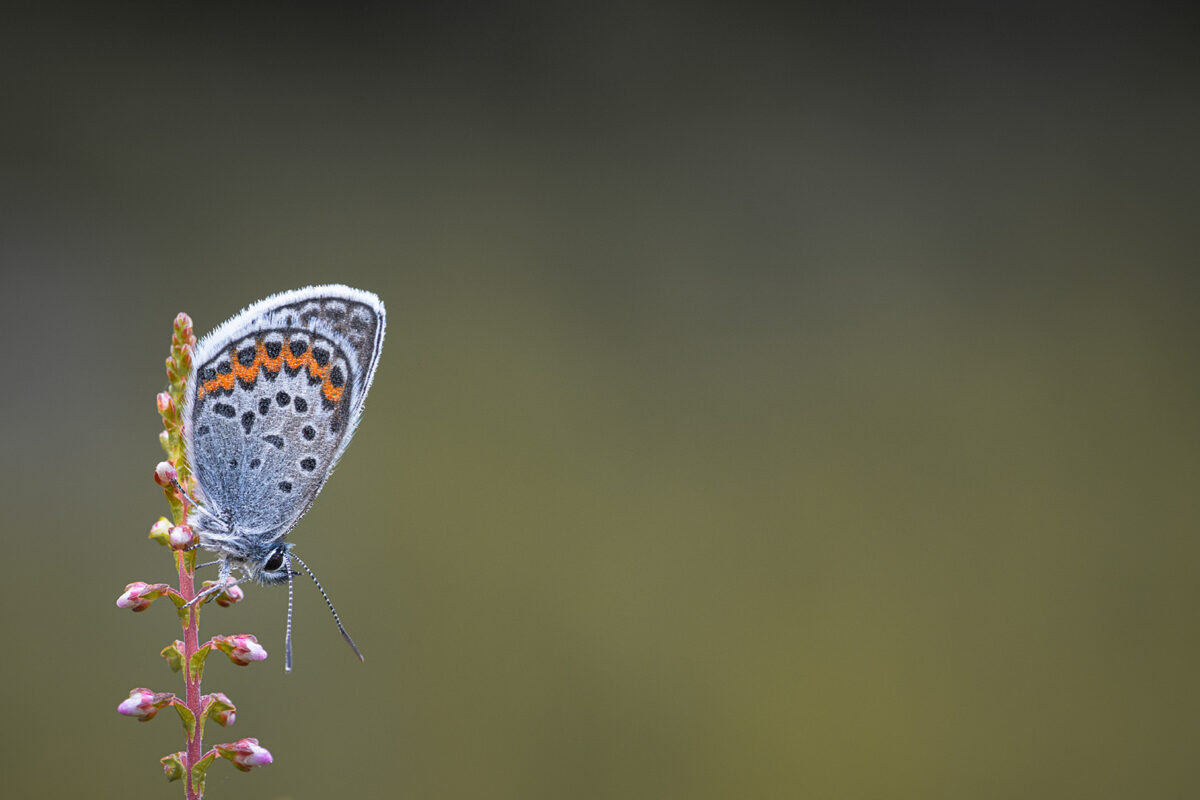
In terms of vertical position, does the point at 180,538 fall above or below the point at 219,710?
above

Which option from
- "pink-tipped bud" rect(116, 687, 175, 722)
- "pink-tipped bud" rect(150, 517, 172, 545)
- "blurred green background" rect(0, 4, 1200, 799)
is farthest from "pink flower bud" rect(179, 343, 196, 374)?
"blurred green background" rect(0, 4, 1200, 799)

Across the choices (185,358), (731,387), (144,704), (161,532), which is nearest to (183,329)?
(185,358)

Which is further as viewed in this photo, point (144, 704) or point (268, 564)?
point (268, 564)

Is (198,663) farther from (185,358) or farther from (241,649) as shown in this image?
(185,358)

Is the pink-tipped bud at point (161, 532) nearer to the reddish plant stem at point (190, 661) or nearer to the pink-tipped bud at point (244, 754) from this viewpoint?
the reddish plant stem at point (190, 661)

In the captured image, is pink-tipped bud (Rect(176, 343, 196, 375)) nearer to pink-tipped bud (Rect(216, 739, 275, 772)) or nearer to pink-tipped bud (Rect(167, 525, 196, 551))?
pink-tipped bud (Rect(167, 525, 196, 551))

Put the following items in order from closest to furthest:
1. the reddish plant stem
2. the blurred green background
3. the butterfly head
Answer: the reddish plant stem
the butterfly head
the blurred green background
